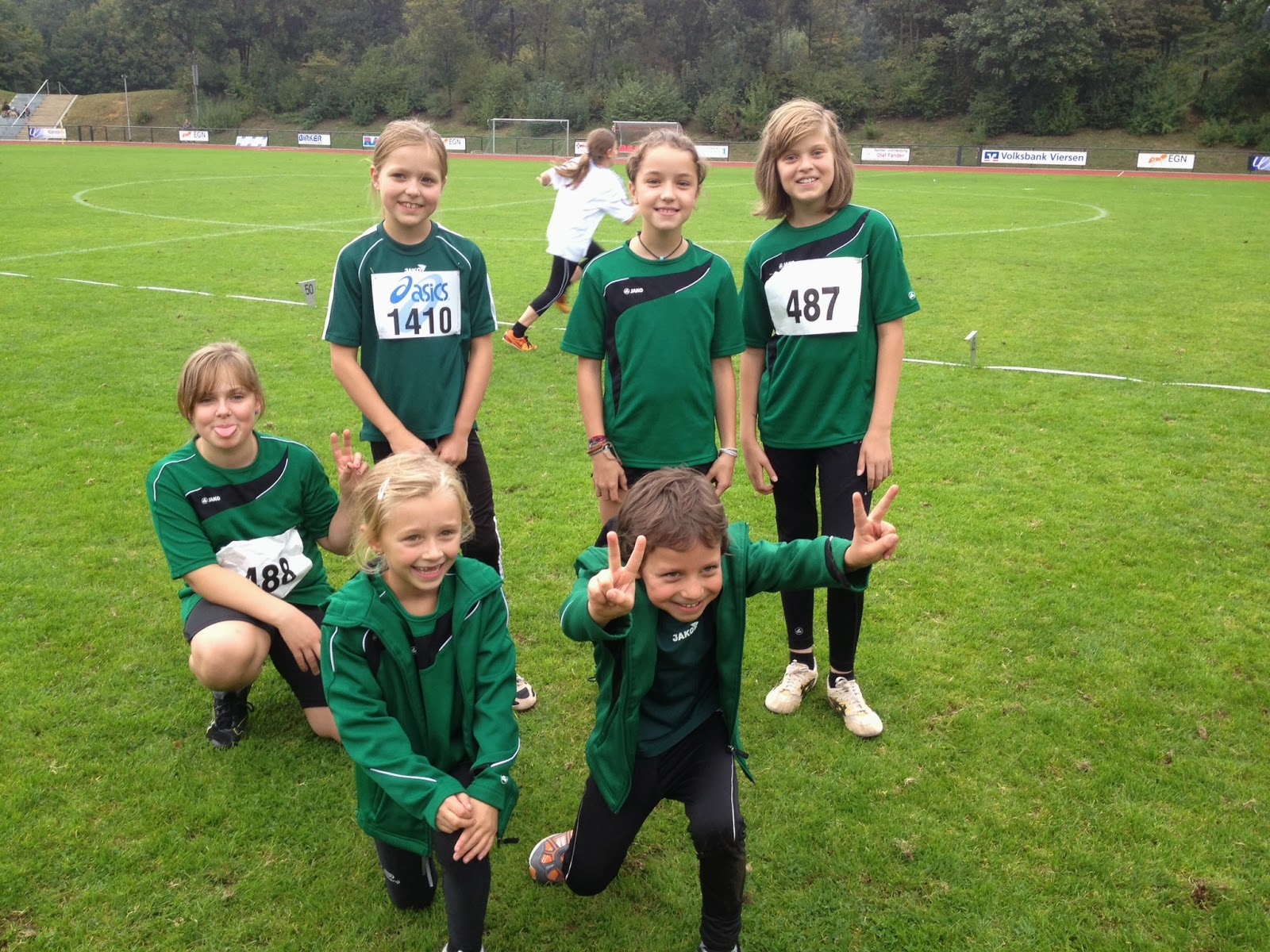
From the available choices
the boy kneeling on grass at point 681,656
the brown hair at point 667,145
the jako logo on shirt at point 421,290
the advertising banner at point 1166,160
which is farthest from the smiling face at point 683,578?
the advertising banner at point 1166,160

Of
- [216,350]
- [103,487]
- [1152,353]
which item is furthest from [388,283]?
[1152,353]

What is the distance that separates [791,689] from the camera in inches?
152

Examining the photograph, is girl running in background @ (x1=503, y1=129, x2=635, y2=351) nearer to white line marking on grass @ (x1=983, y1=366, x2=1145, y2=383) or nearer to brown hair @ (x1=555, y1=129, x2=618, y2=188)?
brown hair @ (x1=555, y1=129, x2=618, y2=188)

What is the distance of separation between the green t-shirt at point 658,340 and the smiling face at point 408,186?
65 cm

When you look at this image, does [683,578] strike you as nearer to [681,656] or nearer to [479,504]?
[681,656]

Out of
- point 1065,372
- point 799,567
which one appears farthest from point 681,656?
point 1065,372

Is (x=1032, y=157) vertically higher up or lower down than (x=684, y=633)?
higher up

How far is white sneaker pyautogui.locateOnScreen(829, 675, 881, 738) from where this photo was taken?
365 centimetres

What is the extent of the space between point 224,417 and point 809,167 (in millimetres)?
2212

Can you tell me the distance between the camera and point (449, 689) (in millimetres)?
2641

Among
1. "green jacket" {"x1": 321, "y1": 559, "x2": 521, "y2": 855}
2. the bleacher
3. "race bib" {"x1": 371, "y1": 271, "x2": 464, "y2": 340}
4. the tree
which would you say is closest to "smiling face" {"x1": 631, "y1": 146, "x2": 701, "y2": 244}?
"race bib" {"x1": 371, "y1": 271, "x2": 464, "y2": 340}

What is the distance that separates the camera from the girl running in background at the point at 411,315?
133 inches

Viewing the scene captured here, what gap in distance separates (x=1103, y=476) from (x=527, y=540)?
3.82 meters

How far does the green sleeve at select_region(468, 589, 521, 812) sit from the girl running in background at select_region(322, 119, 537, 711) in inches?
35.3
